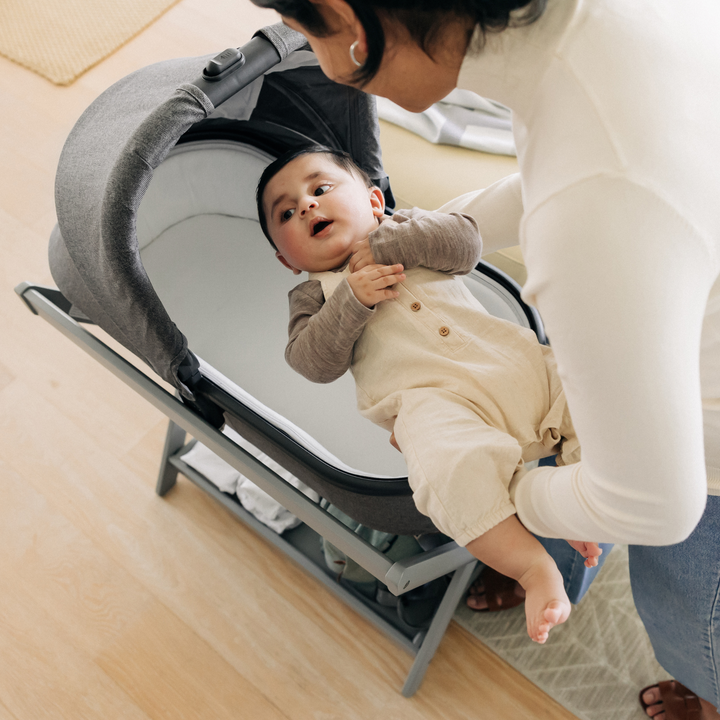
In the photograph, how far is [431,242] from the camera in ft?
2.70

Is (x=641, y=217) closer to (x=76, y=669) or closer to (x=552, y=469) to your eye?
(x=552, y=469)

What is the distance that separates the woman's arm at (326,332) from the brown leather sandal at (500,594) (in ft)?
1.99

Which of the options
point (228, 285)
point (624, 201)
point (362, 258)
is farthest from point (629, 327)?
point (228, 285)

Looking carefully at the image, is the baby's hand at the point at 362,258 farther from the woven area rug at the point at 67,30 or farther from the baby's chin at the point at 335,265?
the woven area rug at the point at 67,30

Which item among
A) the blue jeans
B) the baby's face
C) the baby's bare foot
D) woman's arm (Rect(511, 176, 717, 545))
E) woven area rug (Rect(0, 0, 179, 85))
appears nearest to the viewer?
woman's arm (Rect(511, 176, 717, 545))

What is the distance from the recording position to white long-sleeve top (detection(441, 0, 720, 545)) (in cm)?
38

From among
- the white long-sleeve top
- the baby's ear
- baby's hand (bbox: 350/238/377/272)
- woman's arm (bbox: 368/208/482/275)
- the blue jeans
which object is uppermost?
the white long-sleeve top

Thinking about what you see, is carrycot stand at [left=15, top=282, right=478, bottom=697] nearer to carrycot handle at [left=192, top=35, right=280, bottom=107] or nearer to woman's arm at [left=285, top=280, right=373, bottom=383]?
woman's arm at [left=285, top=280, right=373, bottom=383]

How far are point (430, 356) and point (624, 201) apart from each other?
0.45m

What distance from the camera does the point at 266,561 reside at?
132cm

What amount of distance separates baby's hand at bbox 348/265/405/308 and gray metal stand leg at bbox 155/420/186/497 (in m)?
0.67

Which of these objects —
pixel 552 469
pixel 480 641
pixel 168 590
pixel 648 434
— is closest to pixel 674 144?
pixel 648 434

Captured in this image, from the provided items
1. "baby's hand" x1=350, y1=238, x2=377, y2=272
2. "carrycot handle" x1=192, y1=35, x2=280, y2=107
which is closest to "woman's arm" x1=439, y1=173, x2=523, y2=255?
"baby's hand" x1=350, y1=238, x2=377, y2=272

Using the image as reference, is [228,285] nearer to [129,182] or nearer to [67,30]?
[129,182]
